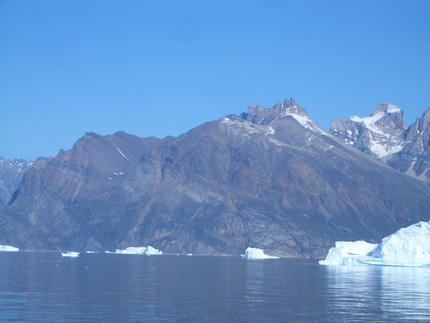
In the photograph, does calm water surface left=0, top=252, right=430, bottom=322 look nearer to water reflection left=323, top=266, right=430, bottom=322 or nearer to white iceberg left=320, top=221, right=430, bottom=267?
water reflection left=323, top=266, right=430, bottom=322

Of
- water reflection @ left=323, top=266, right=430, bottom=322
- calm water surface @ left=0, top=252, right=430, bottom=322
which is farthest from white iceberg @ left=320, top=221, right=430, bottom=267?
calm water surface @ left=0, top=252, right=430, bottom=322

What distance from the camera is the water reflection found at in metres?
70.8

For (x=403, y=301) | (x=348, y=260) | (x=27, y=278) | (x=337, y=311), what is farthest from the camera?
(x=348, y=260)

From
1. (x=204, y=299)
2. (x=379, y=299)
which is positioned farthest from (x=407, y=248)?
(x=204, y=299)

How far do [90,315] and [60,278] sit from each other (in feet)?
151

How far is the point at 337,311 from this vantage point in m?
73.8

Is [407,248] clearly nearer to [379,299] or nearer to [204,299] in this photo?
[379,299]

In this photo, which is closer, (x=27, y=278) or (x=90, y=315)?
(x=90, y=315)

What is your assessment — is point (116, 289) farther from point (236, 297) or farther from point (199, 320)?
point (199, 320)

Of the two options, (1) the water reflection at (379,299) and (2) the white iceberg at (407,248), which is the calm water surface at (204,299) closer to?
(1) the water reflection at (379,299)

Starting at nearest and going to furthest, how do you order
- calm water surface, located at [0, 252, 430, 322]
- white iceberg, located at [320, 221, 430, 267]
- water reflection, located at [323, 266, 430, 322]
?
1. calm water surface, located at [0, 252, 430, 322]
2. water reflection, located at [323, 266, 430, 322]
3. white iceberg, located at [320, 221, 430, 267]

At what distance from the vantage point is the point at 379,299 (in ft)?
284

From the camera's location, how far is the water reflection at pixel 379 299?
70812 millimetres

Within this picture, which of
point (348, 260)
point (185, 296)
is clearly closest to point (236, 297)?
point (185, 296)
